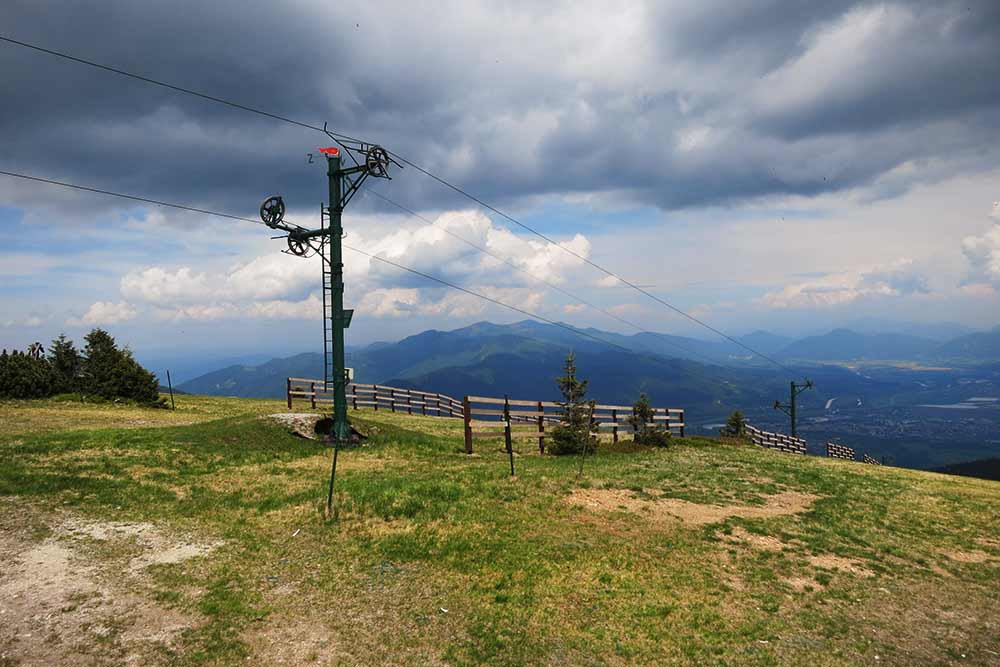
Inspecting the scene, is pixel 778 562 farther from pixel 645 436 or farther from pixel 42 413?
pixel 42 413

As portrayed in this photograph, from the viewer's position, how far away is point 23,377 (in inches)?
1145

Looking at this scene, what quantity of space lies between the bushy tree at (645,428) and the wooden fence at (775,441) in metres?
16.2

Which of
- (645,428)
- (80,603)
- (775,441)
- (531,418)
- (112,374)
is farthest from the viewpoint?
(775,441)

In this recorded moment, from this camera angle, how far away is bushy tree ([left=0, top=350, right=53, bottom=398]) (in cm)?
2888

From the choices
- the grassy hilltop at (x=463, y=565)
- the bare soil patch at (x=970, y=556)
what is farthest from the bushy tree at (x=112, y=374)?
the bare soil patch at (x=970, y=556)

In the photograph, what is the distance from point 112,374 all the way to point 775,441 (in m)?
46.9

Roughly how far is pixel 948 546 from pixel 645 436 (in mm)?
12851

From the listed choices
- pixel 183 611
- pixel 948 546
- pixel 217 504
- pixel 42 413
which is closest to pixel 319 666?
pixel 183 611

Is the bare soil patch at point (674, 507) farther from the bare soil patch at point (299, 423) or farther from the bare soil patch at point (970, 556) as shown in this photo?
the bare soil patch at point (299, 423)

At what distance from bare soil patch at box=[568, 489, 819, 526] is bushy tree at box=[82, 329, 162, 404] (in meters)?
29.1

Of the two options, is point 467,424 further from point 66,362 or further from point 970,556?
point 66,362

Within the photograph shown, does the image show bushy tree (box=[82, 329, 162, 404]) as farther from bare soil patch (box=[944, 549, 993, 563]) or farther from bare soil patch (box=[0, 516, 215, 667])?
bare soil patch (box=[944, 549, 993, 563])

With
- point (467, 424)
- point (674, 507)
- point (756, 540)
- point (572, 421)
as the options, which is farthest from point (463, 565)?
point (572, 421)

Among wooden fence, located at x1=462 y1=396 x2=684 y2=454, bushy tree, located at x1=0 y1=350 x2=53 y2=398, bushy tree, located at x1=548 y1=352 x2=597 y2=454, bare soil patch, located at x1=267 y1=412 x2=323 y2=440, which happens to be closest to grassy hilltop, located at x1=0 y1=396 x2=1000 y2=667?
bare soil patch, located at x1=267 y1=412 x2=323 y2=440
